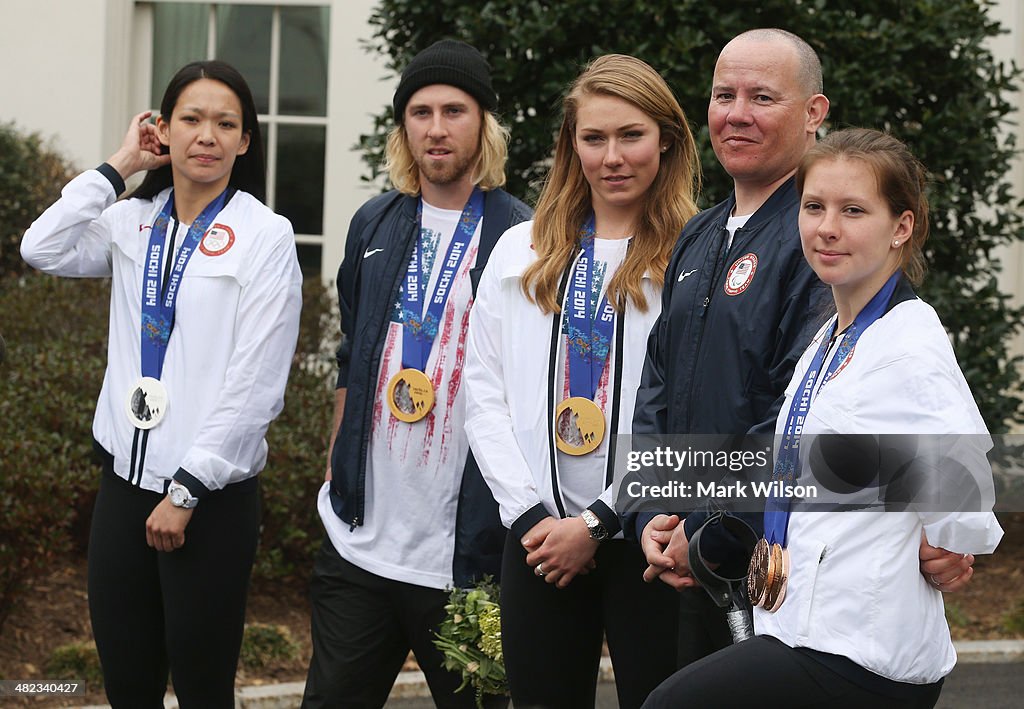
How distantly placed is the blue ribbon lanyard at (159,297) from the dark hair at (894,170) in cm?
189

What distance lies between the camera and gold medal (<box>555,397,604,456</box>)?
3.50m

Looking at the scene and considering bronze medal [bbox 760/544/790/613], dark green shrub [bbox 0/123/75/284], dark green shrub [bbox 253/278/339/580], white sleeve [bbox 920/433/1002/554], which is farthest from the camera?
dark green shrub [bbox 0/123/75/284]

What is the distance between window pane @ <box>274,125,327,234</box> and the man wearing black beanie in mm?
5445

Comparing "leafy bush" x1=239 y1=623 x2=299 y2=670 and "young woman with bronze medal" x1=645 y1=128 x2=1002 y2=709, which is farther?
"leafy bush" x1=239 y1=623 x2=299 y2=670

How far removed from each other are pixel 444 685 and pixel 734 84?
76.5 inches

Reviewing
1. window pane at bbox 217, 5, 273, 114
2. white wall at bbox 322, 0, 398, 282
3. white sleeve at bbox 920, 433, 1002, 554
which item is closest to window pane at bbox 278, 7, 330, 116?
window pane at bbox 217, 5, 273, 114

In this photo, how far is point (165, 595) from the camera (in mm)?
3807

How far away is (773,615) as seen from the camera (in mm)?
2756

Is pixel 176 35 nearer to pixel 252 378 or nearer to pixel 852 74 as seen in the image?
pixel 852 74

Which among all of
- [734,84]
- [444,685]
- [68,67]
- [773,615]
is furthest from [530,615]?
[68,67]

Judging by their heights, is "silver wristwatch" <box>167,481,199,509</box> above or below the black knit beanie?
below

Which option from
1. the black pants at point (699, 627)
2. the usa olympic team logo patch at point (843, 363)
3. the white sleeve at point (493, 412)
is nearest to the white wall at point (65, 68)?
the white sleeve at point (493, 412)

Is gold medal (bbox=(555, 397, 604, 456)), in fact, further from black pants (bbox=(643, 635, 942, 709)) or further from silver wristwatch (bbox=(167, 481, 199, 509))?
silver wristwatch (bbox=(167, 481, 199, 509))

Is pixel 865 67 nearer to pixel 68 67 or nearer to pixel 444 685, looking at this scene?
pixel 444 685
